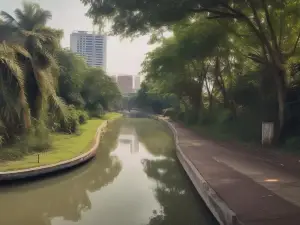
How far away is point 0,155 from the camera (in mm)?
14648

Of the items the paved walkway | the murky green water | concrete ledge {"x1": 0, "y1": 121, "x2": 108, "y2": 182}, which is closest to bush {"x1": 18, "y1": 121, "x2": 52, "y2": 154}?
concrete ledge {"x1": 0, "y1": 121, "x2": 108, "y2": 182}

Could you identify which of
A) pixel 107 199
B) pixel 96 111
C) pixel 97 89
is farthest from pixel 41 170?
pixel 97 89

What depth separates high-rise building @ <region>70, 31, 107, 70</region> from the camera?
116637mm

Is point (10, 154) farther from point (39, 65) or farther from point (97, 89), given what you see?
point (97, 89)

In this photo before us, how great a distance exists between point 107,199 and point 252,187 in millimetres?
4371

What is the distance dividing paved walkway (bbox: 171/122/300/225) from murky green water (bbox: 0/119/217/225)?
0.86m

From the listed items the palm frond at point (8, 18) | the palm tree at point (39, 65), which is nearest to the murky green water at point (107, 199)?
the palm tree at point (39, 65)

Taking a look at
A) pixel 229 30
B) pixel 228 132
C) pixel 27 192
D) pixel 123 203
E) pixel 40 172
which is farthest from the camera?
pixel 228 132

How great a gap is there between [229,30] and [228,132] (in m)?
8.47

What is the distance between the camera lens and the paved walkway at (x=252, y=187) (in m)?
7.60

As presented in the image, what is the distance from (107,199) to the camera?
11.5m

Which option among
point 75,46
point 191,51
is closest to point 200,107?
point 191,51

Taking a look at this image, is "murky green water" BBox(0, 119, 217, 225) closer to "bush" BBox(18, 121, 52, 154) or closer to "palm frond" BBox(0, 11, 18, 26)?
"bush" BBox(18, 121, 52, 154)

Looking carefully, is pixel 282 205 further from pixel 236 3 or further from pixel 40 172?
pixel 236 3
